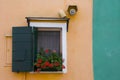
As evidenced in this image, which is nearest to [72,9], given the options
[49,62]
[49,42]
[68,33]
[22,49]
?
[68,33]

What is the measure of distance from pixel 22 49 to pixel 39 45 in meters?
0.57

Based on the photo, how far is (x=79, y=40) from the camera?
970cm

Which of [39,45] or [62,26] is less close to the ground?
[62,26]

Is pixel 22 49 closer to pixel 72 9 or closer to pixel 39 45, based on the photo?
pixel 39 45

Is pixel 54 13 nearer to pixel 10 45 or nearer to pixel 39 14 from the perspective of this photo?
pixel 39 14

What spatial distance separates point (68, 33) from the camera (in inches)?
381

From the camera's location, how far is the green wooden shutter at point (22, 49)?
9.31 metres

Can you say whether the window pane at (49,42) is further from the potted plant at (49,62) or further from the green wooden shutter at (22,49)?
the green wooden shutter at (22,49)
